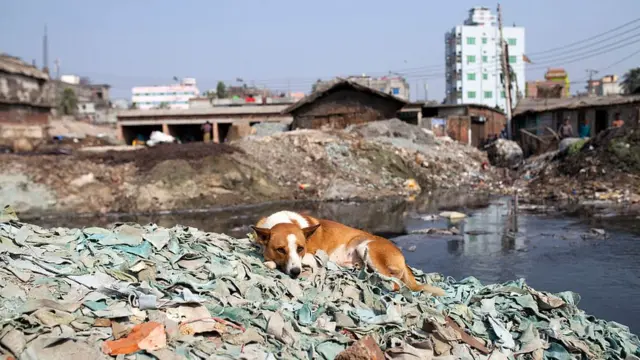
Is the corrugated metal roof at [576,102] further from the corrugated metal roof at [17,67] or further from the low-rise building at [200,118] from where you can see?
the corrugated metal roof at [17,67]

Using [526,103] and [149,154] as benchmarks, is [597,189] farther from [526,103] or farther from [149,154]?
[526,103]

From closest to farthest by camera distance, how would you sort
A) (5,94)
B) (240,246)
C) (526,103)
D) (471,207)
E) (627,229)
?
(240,246) < (627,229) < (471,207) < (5,94) < (526,103)

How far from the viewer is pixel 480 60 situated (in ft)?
264

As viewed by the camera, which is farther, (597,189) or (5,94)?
(5,94)

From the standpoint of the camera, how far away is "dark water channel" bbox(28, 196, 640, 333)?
757 centimetres

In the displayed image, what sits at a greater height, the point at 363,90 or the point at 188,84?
the point at 188,84

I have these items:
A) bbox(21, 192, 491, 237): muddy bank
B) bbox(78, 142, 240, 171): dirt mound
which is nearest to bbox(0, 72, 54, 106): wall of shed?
bbox(78, 142, 240, 171): dirt mound

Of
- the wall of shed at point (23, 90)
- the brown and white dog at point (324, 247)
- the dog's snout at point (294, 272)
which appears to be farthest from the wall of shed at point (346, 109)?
the dog's snout at point (294, 272)

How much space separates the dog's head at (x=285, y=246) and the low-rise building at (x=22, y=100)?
2589 cm

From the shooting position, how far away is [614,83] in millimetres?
66312

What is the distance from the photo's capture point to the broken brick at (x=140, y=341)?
3.28 m

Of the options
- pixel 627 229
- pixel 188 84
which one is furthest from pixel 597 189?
pixel 188 84

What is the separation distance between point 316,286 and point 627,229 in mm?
9483

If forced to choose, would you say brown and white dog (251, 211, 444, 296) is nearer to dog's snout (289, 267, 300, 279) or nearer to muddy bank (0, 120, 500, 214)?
dog's snout (289, 267, 300, 279)
